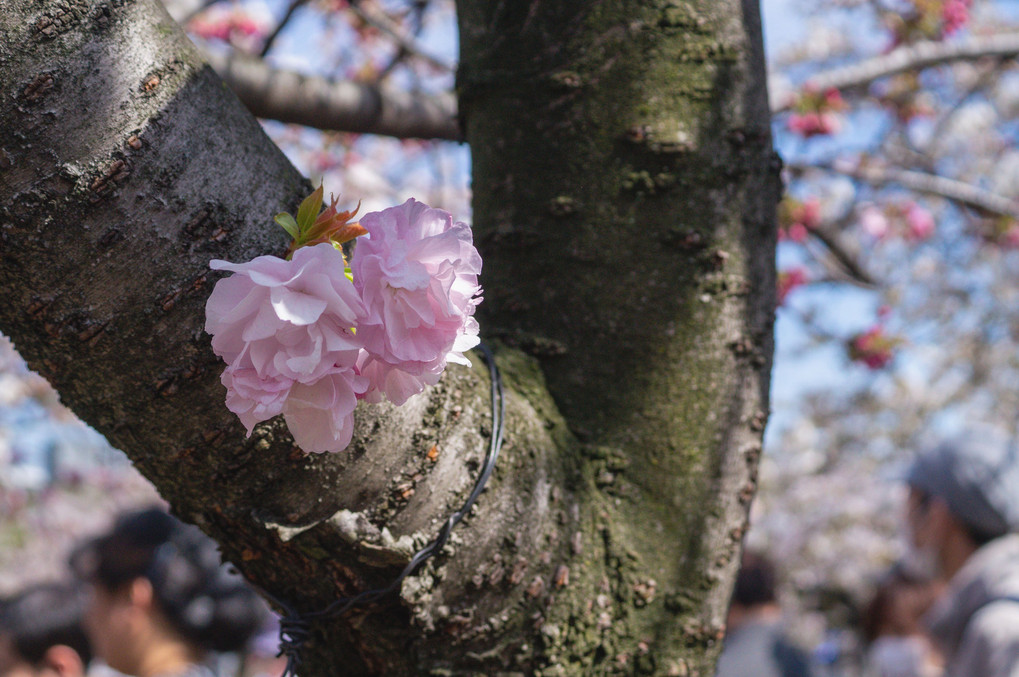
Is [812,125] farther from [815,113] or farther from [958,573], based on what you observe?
[958,573]

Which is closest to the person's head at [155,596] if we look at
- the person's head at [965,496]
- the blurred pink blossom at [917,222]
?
the person's head at [965,496]

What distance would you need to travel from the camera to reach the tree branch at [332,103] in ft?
6.88

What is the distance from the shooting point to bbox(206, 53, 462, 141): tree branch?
2096mm

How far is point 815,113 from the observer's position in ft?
11.8

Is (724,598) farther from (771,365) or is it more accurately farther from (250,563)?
(250,563)

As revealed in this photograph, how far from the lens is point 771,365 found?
1200 millimetres

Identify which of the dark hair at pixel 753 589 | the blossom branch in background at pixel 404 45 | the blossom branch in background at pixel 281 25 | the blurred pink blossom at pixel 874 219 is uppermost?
the blurred pink blossom at pixel 874 219

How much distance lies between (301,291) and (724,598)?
92 cm

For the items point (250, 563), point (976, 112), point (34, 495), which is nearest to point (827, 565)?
point (976, 112)

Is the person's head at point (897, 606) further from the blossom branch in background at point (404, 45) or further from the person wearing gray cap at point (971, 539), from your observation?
the blossom branch in background at point (404, 45)

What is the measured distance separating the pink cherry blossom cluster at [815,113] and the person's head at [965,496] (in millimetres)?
1749

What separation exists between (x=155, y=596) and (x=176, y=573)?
0.29 ft

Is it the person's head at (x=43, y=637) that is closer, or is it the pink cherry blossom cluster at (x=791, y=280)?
the person's head at (x=43, y=637)

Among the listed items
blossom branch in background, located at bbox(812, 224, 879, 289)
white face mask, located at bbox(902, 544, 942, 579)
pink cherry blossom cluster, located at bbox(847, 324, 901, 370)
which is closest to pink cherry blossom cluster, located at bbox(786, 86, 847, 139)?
blossom branch in background, located at bbox(812, 224, 879, 289)
